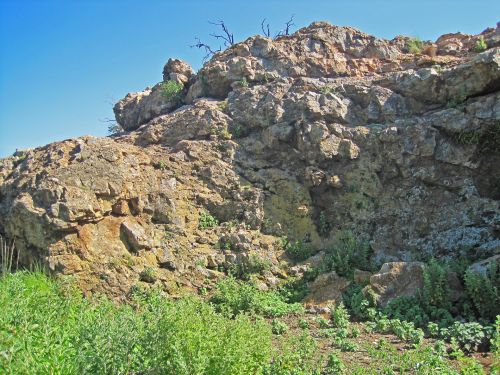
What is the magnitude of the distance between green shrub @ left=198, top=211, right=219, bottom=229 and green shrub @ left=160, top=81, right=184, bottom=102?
408cm

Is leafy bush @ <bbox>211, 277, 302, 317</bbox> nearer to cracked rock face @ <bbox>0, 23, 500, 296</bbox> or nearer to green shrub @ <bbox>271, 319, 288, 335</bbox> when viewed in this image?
green shrub @ <bbox>271, 319, 288, 335</bbox>

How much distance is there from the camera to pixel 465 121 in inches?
369

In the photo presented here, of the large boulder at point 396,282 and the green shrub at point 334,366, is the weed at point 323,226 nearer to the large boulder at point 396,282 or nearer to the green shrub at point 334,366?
the large boulder at point 396,282

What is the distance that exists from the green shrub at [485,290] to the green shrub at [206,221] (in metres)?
4.84

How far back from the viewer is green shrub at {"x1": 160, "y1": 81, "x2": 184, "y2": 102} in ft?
40.8

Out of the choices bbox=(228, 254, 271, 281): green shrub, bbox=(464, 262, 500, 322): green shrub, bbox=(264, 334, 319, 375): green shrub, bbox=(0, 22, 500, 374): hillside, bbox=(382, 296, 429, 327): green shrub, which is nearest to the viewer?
bbox=(264, 334, 319, 375): green shrub

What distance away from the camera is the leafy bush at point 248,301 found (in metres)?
7.41

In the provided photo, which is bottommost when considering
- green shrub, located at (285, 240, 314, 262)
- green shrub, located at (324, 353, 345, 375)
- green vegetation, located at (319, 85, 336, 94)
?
green shrub, located at (324, 353, 345, 375)

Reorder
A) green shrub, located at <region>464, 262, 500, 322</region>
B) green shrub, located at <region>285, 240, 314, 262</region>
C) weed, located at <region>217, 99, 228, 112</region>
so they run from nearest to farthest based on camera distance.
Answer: green shrub, located at <region>464, 262, 500, 322</region> < green shrub, located at <region>285, 240, 314, 262</region> < weed, located at <region>217, 99, 228, 112</region>

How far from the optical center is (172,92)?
12438 millimetres

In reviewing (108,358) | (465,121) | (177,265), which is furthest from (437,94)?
(108,358)

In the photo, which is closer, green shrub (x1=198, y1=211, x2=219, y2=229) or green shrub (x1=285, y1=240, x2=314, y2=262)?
green shrub (x1=285, y1=240, x2=314, y2=262)

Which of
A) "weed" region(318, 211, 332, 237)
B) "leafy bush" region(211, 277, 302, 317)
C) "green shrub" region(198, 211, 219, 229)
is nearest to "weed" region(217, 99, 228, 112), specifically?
"green shrub" region(198, 211, 219, 229)

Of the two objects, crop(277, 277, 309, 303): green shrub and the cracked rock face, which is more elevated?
the cracked rock face
